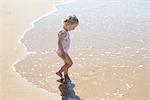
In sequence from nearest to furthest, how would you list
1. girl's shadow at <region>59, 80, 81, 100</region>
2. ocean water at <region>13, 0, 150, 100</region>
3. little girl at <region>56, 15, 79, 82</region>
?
girl's shadow at <region>59, 80, 81, 100</region> → ocean water at <region>13, 0, 150, 100</region> → little girl at <region>56, 15, 79, 82</region>

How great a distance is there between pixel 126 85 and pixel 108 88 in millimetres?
316

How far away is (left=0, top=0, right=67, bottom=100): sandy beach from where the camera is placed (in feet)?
21.1

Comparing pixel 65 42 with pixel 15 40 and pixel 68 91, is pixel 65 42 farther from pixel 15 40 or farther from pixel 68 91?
pixel 15 40

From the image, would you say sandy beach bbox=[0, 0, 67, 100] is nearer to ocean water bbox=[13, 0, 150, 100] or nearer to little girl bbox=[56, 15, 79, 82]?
ocean water bbox=[13, 0, 150, 100]

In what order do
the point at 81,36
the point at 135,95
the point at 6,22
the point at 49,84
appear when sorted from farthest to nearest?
the point at 6,22 → the point at 81,36 → the point at 49,84 → the point at 135,95

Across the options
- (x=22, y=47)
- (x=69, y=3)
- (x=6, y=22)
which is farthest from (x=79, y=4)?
(x=22, y=47)

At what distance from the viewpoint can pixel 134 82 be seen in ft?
23.0

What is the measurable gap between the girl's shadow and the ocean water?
0.28 ft

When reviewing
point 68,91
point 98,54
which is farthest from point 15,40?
point 68,91

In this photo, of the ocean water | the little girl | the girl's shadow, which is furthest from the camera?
the little girl

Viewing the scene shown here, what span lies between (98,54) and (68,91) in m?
2.03

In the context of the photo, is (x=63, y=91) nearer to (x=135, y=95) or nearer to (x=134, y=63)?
(x=135, y=95)

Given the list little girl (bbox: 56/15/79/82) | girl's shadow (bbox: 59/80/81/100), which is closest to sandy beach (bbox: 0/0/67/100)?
girl's shadow (bbox: 59/80/81/100)

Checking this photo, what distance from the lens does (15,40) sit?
956cm
